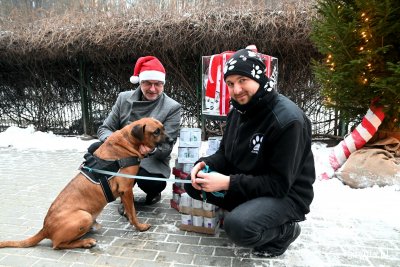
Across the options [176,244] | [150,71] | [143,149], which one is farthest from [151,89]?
[176,244]

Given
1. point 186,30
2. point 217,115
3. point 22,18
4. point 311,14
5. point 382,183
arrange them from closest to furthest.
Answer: point 382,183 → point 217,115 → point 311,14 → point 186,30 → point 22,18

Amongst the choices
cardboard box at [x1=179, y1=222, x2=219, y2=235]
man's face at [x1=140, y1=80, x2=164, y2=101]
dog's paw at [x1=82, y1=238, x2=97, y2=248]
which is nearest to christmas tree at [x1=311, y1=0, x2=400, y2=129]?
man's face at [x1=140, y1=80, x2=164, y2=101]

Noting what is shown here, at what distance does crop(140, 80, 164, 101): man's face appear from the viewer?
155 inches

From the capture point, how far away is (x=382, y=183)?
14.8 feet

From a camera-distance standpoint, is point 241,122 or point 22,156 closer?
point 241,122

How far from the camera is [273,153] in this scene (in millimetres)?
2457

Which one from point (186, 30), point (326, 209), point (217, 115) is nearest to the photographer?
point (326, 209)

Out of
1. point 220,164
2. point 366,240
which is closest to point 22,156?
point 220,164

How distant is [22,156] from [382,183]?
753 cm

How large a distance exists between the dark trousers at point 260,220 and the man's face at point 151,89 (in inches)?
80.6

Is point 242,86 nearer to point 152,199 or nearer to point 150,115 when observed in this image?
point 150,115

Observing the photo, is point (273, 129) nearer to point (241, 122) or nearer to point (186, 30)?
point (241, 122)

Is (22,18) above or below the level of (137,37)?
above

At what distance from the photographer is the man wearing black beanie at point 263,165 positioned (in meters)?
2.42
